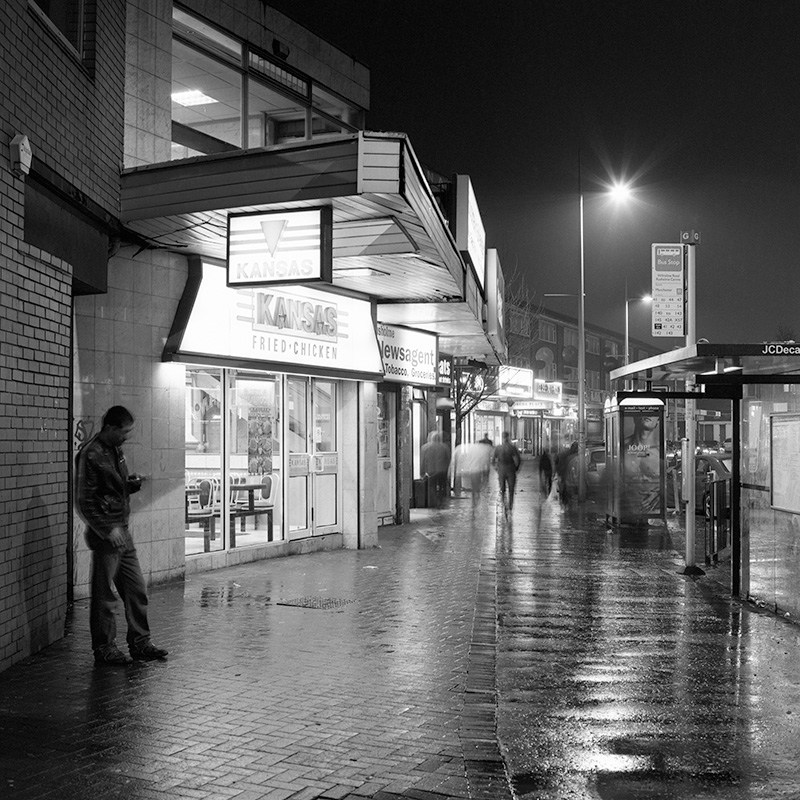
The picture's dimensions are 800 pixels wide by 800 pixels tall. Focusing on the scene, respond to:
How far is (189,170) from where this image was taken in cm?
916

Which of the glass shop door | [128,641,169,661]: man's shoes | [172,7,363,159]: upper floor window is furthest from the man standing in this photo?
the glass shop door

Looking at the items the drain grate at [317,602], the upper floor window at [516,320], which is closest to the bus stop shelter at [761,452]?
the drain grate at [317,602]

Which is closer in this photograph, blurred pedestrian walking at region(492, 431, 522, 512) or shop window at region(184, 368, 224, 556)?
shop window at region(184, 368, 224, 556)

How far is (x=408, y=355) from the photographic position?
649 inches

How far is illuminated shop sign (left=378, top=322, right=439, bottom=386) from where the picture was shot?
15695 mm

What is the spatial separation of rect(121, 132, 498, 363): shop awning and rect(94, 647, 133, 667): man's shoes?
4.28m

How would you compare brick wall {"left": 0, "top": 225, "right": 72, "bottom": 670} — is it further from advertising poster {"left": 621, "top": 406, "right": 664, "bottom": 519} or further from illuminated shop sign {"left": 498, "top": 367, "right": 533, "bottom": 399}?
illuminated shop sign {"left": 498, "top": 367, "right": 533, "bottom": 399}

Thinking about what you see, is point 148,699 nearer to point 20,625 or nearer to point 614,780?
point 20,625

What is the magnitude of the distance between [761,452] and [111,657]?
7.06 m

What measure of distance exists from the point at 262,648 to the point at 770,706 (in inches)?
152

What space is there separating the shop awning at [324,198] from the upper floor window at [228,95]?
1775 millimetres

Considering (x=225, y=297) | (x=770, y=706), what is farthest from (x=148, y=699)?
(x=225, y=297)

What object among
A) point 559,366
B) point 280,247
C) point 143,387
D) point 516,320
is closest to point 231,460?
point 143,387

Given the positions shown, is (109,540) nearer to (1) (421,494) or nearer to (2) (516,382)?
(1) (421,494)
